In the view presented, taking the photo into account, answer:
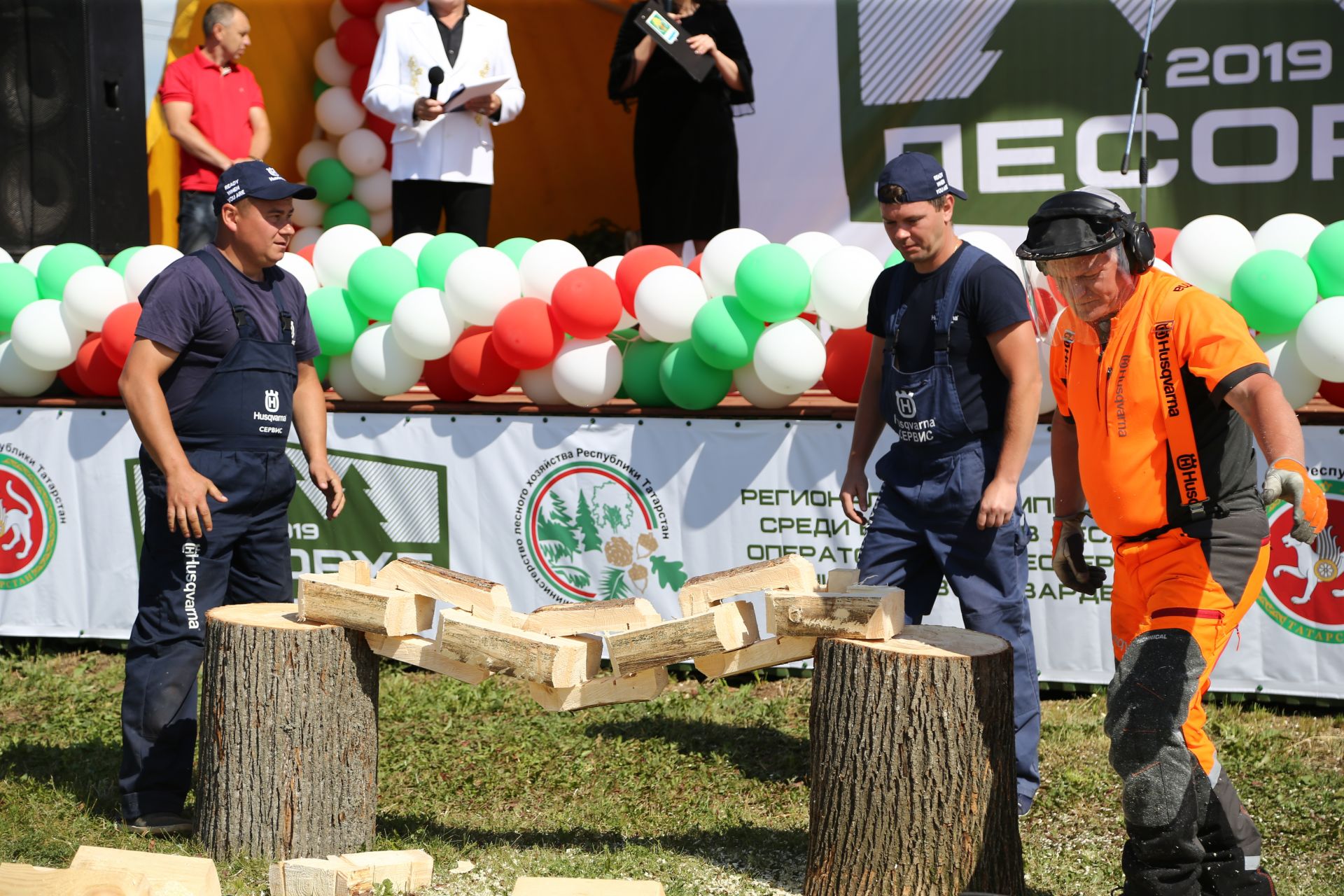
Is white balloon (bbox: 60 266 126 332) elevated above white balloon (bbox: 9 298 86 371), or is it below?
above

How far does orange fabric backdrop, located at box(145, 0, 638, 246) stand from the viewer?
10.1 meters

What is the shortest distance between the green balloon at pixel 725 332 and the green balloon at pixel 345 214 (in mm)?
5082

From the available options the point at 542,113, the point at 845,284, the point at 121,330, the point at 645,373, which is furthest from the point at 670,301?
the point at 542,113

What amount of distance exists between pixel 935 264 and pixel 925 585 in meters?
1.03

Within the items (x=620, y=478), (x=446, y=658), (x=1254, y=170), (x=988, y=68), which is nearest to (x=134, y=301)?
(x=620, y=478)

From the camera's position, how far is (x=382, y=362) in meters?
6.35

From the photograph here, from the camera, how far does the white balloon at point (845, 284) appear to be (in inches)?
220

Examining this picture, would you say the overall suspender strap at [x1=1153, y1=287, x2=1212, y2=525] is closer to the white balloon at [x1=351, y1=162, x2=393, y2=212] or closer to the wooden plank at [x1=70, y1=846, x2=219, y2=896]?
the wooden plank at [x1=70, y1=846, x2=219, y2=896]

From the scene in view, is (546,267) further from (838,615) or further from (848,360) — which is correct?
(838,615)

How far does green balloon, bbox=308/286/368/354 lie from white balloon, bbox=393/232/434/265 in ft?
1.08

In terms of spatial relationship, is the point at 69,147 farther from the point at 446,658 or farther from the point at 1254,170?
the point at 1254,170

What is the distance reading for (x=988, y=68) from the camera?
8.05m

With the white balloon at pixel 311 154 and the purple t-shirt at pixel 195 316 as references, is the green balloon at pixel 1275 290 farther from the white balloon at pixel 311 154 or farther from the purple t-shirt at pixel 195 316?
the white balloon at pixel 311 154

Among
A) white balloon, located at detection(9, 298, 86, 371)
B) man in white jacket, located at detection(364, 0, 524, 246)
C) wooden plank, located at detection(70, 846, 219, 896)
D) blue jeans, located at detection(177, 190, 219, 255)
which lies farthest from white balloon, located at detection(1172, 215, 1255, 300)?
blue jeans, located at detection(177, 190, 219, 255)
